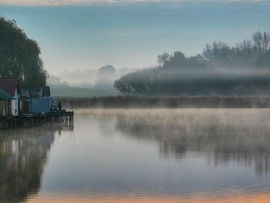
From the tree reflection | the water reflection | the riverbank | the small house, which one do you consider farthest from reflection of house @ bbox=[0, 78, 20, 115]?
the riverbank

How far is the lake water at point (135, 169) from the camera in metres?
15.5

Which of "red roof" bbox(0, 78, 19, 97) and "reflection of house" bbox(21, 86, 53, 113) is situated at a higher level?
"red roof" bbox(0, 78, 19, 97)

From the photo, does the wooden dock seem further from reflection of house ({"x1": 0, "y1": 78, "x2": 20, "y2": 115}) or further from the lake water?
the lake water

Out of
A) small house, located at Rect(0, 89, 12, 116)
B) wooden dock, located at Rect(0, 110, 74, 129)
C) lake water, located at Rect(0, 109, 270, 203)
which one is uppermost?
small house, located at Rect(0, 89, 12, 116)

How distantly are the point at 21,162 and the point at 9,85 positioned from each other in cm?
2252

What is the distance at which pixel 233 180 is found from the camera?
17.7 meters

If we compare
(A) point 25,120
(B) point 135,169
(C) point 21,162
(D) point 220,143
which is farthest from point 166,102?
(B) point 135,169

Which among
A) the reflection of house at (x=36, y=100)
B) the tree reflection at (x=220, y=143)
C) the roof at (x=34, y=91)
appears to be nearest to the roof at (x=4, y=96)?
the reflection of house at (x=36, y=100)

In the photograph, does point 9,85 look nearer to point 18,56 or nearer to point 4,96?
point 4,96

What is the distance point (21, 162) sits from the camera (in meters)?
21.7

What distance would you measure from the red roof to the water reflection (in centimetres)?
728

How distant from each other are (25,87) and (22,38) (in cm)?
543

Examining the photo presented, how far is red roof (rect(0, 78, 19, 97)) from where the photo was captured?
4292 cm

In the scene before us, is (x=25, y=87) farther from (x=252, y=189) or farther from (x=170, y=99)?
(x=252, y=189)
